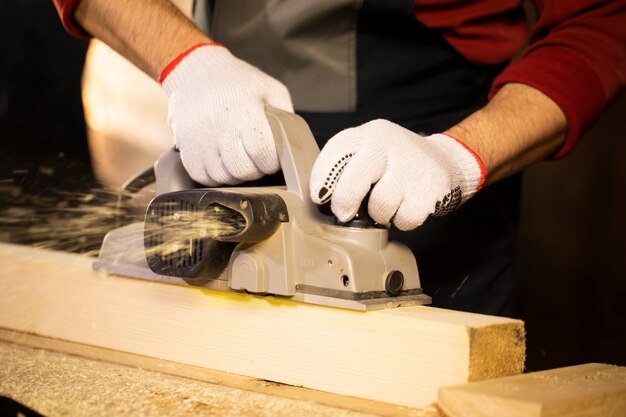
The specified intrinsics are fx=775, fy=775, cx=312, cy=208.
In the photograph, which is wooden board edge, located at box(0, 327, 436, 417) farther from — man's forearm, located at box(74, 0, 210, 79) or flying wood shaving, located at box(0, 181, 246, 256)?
man's forearm, located at box(74, 0, 210, 79)

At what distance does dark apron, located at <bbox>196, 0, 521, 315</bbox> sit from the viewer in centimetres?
216

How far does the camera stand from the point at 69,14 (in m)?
2.18

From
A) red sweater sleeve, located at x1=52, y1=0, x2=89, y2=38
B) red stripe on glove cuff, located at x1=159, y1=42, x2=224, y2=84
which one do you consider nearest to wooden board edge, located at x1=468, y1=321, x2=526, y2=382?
red stripe on glove cuff, located at x1=159, y1=42, x2=224, y2=84

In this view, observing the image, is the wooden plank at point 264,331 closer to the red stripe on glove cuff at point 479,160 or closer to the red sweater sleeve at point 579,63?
the red stripe on glove cuff at point 479,160

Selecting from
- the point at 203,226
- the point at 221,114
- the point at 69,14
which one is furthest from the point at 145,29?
the point at 203,226

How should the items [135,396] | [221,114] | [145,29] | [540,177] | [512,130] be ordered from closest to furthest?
[135,396], [221,114], [512,130], [145,29], [540,177]

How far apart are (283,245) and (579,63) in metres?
0.96

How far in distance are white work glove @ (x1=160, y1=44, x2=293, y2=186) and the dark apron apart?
0.35 m

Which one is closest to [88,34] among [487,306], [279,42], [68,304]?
[279,42]

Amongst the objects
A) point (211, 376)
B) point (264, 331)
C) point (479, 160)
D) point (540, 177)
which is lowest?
point (540, 177)

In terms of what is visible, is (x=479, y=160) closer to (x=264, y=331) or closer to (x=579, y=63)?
(x=579, y=63)

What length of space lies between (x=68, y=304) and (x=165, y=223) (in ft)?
1.39

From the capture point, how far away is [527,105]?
1924 mm

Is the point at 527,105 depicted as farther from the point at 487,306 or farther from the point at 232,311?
the point at 232,311
